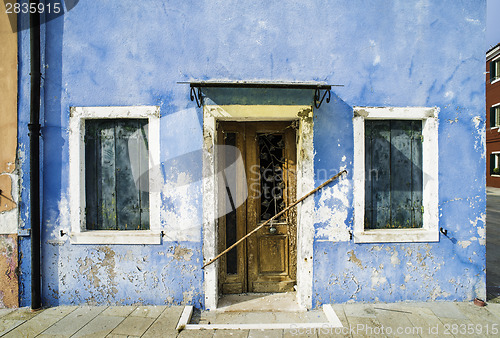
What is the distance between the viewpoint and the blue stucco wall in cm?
354

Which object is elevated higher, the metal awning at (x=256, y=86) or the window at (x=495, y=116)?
the window at (x=495, y=116)

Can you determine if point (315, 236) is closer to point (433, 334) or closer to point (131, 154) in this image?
point (433, 334)

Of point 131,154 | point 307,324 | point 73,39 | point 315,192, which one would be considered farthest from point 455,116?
point 73,39

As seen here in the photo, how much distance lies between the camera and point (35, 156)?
11.4ft

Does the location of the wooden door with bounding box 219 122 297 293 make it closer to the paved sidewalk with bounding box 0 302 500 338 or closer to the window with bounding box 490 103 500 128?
the paved sidewalk with bounding box 0 302 500 338

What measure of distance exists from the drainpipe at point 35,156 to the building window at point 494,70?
22.2 m

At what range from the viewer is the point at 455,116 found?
141 inches

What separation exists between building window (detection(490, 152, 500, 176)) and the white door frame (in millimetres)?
20661

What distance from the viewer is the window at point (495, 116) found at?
1669 cm

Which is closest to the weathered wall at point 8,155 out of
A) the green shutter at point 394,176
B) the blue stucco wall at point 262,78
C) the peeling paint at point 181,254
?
the blue stucco wall at point 262,78

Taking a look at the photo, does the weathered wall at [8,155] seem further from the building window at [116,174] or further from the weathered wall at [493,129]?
the weathered wall at [493,129]

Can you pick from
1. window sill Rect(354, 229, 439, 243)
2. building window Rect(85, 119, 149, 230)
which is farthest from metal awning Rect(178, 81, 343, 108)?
window sill Rect(354, 229, 439, 243)

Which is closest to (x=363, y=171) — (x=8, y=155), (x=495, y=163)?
(x=8, y=155)

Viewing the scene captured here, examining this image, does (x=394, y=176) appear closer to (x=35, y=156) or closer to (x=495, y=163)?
(x=35, y=156)
